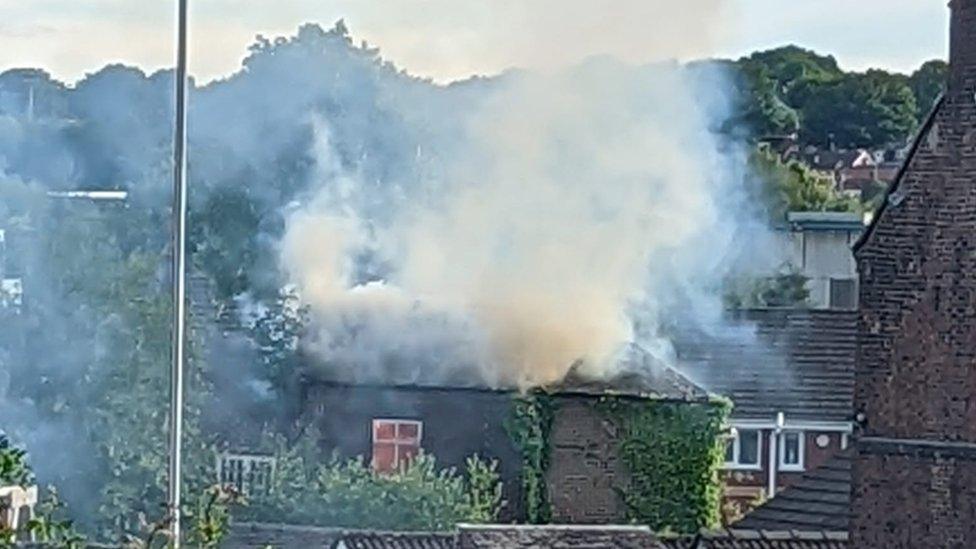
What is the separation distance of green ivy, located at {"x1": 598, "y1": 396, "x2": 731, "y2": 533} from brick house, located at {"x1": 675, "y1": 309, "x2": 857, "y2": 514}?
11.3 ft

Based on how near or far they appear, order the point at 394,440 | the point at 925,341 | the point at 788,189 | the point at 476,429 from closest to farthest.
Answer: the point at 925,341, the point at 476,429, the point at 394,440, the point at 788,189

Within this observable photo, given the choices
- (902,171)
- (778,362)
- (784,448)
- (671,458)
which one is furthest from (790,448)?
(902,171)

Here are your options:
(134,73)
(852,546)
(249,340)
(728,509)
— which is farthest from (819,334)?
(852,546)

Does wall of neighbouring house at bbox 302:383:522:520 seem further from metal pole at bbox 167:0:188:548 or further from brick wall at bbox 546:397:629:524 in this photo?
metal pole at bbox 167:0:188:548

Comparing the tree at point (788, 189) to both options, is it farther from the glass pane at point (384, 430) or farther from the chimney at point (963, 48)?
the chimney at point (963, 48)

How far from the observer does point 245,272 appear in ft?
159

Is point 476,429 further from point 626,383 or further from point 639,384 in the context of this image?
point 639,384

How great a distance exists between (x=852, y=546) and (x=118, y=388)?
19166mm

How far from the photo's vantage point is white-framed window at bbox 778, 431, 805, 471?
43.6 meters

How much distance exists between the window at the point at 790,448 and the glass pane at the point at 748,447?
1.41ft

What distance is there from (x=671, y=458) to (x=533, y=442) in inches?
83.8

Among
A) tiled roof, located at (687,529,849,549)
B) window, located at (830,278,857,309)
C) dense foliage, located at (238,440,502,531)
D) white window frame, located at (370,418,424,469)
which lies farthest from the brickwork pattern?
window, located at (830,278,857,309)

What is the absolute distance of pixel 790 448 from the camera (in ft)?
144

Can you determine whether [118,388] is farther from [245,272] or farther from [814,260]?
[814,260]
